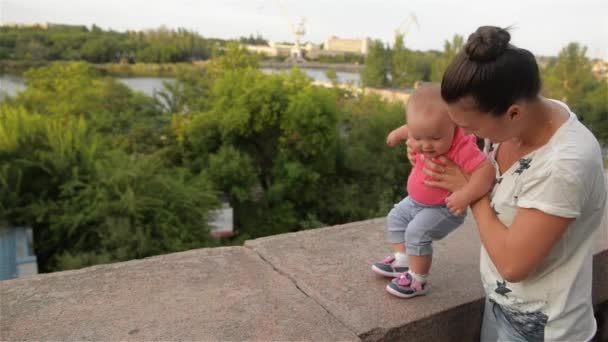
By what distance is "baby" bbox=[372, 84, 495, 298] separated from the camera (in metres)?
1.50

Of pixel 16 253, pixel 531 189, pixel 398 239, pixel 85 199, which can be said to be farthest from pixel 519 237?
pixel 85 199

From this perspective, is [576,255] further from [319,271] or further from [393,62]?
[393,62]

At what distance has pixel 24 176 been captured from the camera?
14.0 meters

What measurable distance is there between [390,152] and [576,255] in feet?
80.3

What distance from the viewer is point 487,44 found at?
1.18 metres

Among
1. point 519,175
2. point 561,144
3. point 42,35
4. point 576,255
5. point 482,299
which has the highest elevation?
point 42,35

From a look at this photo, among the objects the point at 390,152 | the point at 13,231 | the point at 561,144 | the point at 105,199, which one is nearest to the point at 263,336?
the point at 561,144

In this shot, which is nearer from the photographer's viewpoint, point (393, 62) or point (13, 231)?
point (13, 231)

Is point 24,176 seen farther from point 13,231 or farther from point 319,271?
point 319,271

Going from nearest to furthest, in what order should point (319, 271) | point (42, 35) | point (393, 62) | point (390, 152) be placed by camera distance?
1. point (319, 271)
2. point (390, 152)
3. point (42, 35)
4. point (393, 62)

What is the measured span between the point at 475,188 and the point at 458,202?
0.07m

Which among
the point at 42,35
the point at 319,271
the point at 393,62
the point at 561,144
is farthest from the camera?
the point at 393,62

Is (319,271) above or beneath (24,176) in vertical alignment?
above

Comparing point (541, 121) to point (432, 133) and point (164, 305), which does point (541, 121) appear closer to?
point (432, 133)
